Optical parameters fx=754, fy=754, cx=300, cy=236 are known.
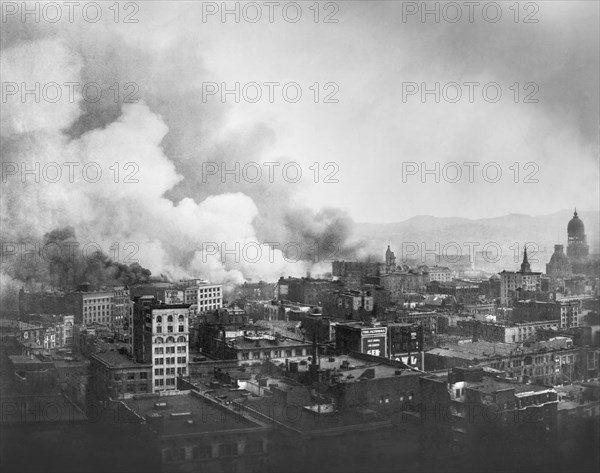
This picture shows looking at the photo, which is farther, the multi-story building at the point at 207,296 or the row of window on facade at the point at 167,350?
the multi-story building at the point at 207,296

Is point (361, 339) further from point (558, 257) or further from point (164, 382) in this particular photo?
point (558, 257)

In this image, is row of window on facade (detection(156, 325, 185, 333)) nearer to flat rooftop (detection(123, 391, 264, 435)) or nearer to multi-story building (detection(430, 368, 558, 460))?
flat rooftop (detection(123, 391, 264, 435))

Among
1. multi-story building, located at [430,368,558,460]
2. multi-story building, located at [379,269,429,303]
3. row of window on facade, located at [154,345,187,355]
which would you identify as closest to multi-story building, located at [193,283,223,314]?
row of window on facade, located at [154,345,187,355]

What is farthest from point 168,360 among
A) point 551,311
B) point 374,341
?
point 551,311

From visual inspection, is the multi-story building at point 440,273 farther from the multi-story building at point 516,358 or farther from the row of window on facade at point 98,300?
the row of window on facade at point 98,300

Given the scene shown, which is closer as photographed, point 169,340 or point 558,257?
point 169,340

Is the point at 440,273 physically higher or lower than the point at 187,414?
higher

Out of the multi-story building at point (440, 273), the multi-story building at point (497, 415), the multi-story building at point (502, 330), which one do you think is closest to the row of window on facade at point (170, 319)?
the multi-story building at point (497, 415)

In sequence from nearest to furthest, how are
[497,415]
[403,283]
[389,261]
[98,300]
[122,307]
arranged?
[497,415], [122,307], [98,300], [389,261], [403,283]
